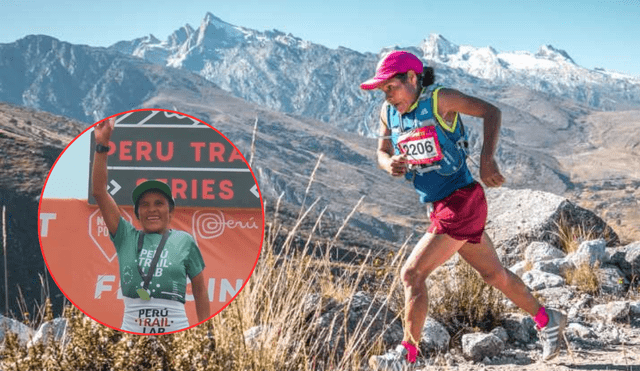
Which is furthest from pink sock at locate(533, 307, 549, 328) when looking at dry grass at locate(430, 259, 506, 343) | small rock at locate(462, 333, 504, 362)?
dry grass at locate(430, 259, 506, 343)

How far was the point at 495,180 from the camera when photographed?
10.8 feet

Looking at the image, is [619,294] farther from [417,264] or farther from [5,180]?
[5,180]

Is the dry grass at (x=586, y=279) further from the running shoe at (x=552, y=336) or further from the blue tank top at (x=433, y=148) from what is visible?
the blue tank top at (x=433, y=148)

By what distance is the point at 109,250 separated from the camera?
1.86 metres

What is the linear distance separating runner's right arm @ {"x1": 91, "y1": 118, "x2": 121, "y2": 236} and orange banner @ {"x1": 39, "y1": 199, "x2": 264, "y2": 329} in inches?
0.8

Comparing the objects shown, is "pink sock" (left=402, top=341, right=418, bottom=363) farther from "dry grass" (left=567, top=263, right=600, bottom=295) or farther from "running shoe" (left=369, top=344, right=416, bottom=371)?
"dry grass" (left=567, top=263, right=600, bottom=295)

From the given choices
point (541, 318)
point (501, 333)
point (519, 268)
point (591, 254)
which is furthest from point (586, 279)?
point (541, 318)

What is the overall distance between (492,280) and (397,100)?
113 centimetres

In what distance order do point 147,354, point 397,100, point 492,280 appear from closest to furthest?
point 147,354 < point 397,100 < point 492,280

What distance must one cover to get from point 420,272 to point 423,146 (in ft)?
2.11

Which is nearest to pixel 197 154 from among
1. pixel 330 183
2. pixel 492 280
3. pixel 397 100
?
pixel 397 100

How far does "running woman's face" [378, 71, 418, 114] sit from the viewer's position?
325 cm

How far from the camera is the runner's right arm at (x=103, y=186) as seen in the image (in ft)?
6.01

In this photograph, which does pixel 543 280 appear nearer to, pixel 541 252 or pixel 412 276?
pixel 541 252
